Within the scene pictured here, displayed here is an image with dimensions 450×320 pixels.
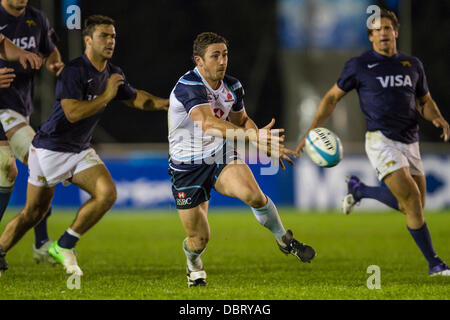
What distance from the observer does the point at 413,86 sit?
734cm

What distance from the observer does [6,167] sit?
7.46 meters

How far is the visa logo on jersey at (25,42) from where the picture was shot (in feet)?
25.2

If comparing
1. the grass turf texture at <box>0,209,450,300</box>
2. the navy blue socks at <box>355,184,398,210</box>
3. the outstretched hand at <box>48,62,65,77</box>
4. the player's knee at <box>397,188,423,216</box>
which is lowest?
the grass turf texture at <box>0,209,450,300</box>

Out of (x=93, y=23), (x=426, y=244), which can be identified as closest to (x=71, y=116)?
(x=93, y=23)

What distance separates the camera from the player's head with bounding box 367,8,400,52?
283 inches

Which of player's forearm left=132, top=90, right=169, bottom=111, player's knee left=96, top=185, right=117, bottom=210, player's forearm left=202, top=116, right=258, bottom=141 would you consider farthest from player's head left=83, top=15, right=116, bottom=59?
player's forearm left=202, top=116, right=258, bottom=141

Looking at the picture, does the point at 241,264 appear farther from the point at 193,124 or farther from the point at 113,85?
the point at 113,85

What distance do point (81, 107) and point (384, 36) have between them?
113 inches

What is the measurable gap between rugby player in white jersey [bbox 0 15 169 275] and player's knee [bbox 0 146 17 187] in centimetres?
50

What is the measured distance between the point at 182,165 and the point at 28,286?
5.21 ft

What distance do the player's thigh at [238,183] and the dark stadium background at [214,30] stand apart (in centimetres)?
1731

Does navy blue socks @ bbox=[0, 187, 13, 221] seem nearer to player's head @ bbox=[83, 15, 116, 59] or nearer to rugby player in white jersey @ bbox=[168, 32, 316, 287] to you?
player's head @ bbox=[83, 15, 116, 59]

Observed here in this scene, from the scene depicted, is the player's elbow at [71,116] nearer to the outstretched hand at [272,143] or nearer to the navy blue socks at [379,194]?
the outstretched hand at [272,143]
